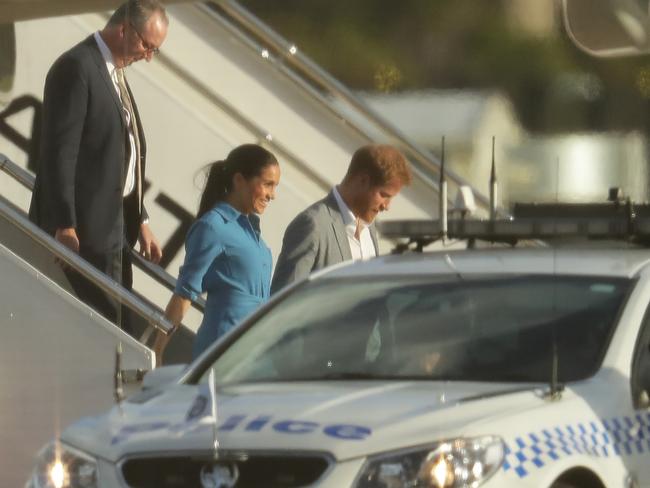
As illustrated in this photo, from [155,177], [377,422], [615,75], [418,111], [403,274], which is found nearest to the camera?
[377,422]

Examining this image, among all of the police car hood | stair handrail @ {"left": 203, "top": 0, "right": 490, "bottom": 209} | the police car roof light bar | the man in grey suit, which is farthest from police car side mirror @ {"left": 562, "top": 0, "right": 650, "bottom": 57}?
the police car hood

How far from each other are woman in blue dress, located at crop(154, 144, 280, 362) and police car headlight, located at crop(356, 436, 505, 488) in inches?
123

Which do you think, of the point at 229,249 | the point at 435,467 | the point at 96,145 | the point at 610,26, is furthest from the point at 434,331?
the point at 96,145

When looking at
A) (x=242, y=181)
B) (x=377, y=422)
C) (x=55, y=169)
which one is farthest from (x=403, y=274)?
(x=55, y=169)

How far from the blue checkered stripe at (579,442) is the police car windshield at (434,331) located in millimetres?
237

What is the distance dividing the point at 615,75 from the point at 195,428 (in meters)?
3.24

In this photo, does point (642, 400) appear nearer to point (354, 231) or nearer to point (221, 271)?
point (354, 231)

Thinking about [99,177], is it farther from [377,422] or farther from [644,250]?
[377,422]

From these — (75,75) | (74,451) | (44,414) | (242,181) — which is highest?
(75,75)

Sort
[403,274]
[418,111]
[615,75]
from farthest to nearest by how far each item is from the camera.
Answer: [418,111], [615,75], [403,274]

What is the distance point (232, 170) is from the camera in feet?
30.8

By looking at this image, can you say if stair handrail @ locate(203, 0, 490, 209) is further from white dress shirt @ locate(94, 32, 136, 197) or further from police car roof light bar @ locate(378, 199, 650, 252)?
police car roof light bar @ locate(378, 199, 650, 252)

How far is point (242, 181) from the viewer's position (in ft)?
30.8

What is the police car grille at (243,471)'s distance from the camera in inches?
243
